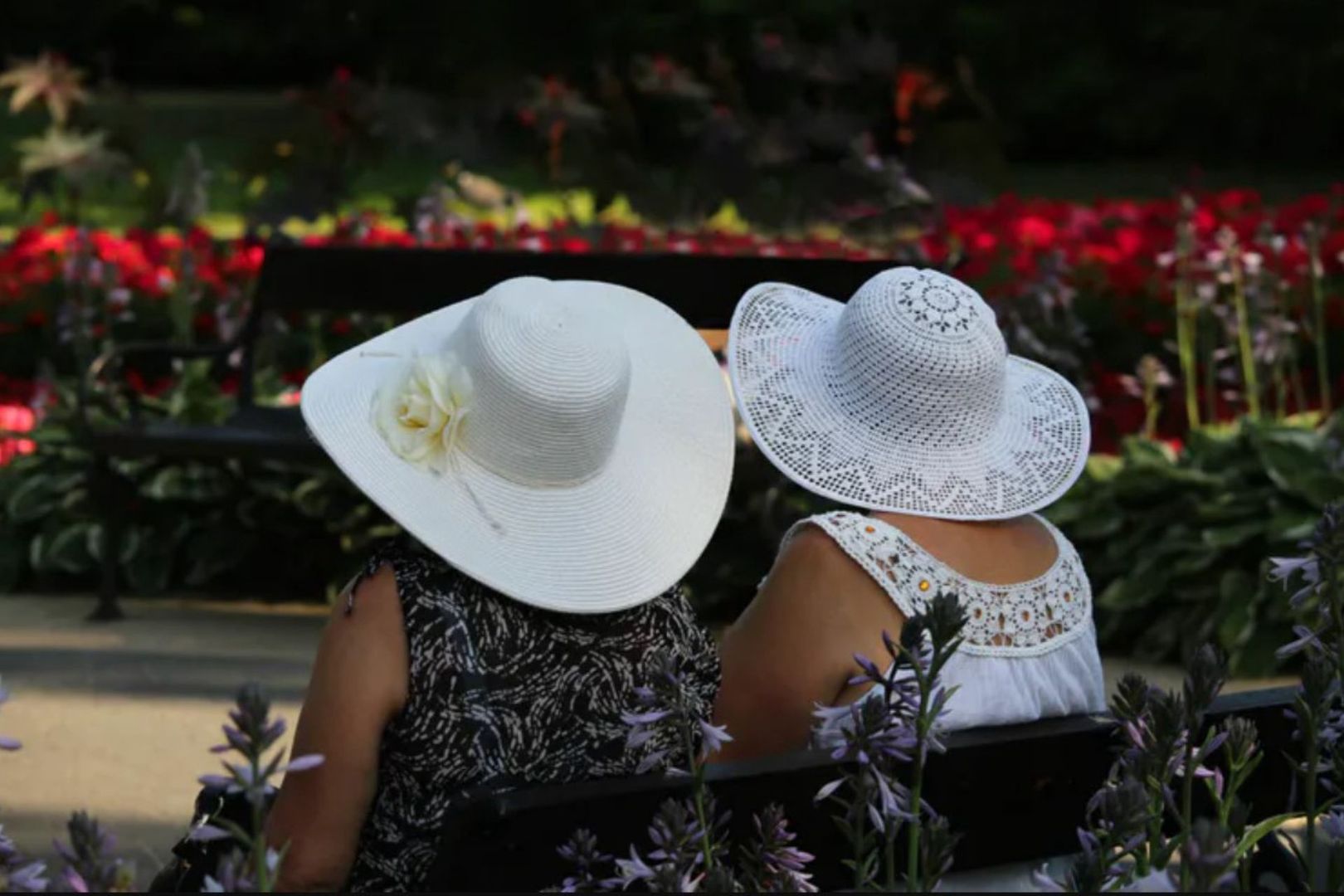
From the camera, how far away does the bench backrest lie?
17.1 ft

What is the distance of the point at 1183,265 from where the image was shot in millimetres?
6766

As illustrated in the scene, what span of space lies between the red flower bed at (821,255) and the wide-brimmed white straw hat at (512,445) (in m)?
4.57

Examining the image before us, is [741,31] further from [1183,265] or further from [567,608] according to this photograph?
[567,608]

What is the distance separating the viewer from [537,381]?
2.22m

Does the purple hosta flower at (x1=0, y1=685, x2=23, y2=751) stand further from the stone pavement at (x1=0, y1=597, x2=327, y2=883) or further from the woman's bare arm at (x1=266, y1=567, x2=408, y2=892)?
the stone pavement at (x1=0, y1=597, x2=327, y2=883)

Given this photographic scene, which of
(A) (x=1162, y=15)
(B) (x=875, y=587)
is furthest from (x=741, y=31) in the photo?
(B) (x=875, y=587)

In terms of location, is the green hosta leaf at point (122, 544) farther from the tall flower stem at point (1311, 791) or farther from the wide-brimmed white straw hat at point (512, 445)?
the tall flower stem at point (1311, 791)

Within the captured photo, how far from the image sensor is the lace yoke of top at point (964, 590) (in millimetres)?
2600

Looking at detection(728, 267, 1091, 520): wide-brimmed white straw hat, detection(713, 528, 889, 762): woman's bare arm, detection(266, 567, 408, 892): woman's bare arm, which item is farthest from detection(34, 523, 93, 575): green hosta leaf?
detection(266, 567, 408, 892): woman's bare arm

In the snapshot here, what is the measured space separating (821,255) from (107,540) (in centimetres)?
240

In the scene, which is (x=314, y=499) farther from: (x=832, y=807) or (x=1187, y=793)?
(x=1187, y=793)

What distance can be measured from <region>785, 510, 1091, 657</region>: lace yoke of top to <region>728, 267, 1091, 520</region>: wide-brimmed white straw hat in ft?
0.24

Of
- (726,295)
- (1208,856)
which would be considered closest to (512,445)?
(1208,856)

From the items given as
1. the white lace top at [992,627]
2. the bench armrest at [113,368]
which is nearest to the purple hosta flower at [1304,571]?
the white lace top at [992,627]
